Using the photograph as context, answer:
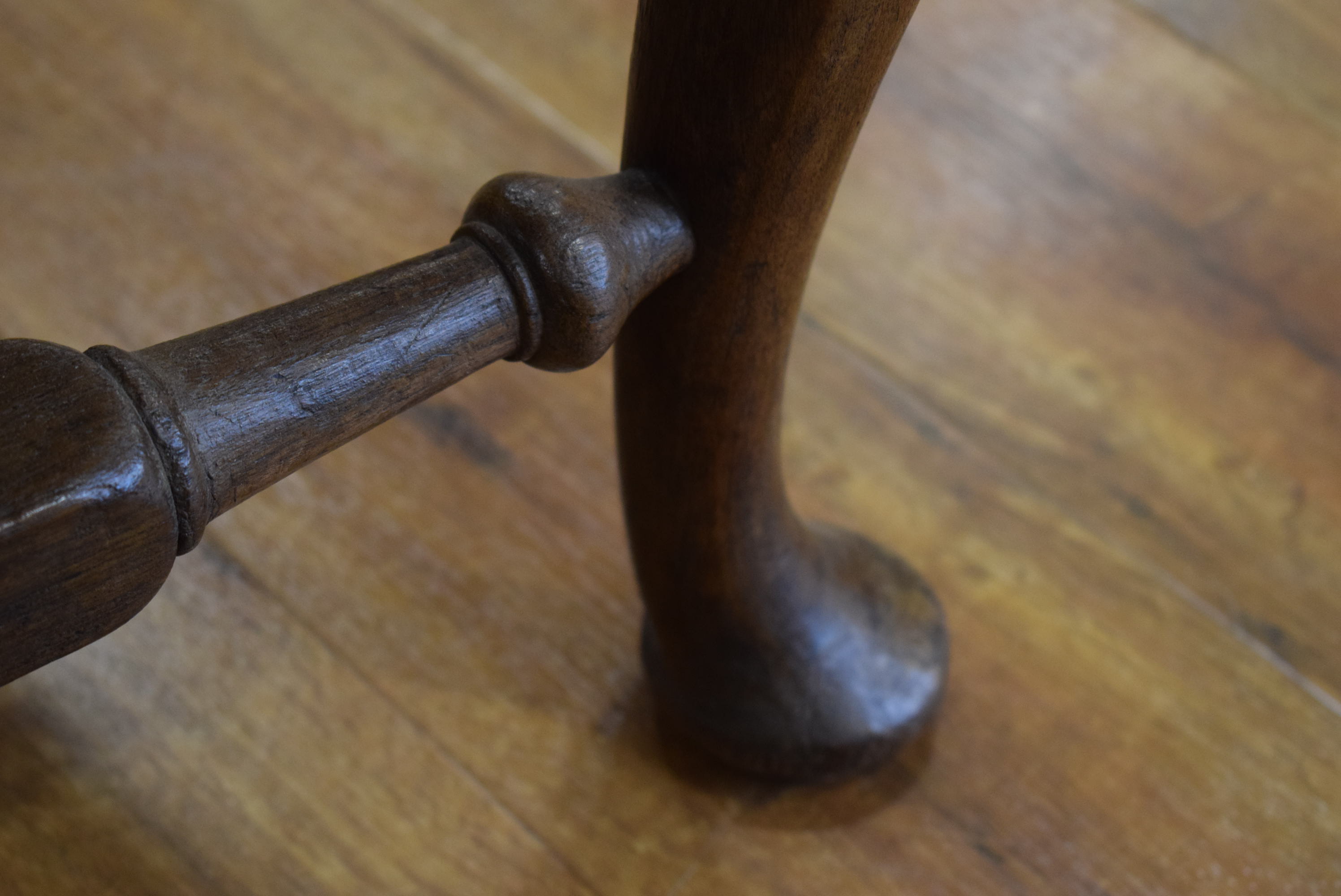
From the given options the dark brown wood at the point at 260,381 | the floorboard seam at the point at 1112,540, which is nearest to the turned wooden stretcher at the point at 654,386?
the dark brown wood at the point at 260,381

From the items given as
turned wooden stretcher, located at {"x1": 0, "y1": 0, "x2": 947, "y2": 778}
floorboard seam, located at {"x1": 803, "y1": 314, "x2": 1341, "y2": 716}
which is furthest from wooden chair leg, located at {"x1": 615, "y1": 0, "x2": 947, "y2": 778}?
floorboard seam, located at {"x1": 803, "y1": 314, "x2": 1341, "y2": 716}

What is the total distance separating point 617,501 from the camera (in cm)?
60

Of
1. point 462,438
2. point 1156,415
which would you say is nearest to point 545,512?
point 462,438

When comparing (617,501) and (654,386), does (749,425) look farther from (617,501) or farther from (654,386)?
(617,501)

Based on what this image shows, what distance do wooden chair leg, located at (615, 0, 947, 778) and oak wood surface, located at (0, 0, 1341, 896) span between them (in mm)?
39

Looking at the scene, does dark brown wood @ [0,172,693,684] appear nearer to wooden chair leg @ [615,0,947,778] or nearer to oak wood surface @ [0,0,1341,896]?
wooden chair leg @ [615,0,947,778]

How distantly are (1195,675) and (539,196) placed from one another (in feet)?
1.25

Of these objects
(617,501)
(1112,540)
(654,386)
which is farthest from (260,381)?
(1112,540)

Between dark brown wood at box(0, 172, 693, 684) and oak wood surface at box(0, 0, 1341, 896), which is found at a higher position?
dark brown wood at box(0, 172, 693, 684)

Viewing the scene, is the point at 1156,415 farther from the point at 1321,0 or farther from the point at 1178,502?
the point at 1321,0

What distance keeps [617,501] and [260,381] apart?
1.01 feet

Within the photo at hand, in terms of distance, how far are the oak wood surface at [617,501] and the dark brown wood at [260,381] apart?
0.21 meters

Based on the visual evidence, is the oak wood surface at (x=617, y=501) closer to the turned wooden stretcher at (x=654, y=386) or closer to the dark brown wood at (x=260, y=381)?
the turned wooden stretcher at (x=654, y=386)

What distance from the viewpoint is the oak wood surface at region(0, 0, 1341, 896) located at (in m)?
0.49
